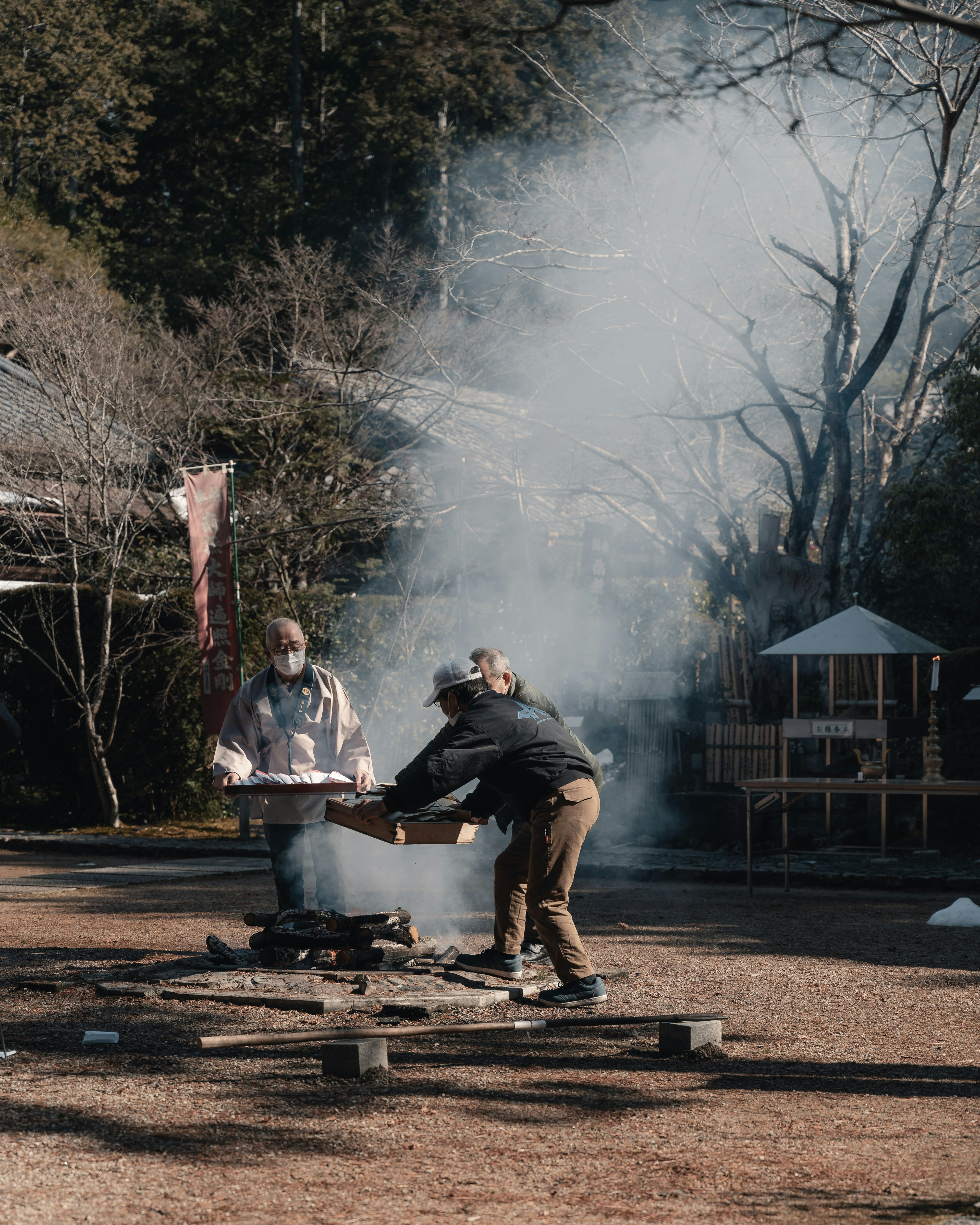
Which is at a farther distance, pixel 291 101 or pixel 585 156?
pixel 291 101

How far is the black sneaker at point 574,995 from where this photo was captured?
5.69 meters

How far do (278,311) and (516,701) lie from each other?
778 inches

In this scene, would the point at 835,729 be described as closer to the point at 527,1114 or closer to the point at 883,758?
the point at 883,758

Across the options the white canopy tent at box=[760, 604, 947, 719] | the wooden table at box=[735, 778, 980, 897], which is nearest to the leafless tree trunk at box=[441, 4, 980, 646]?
the white canopy tent at box=[760, 604, 947, 719]

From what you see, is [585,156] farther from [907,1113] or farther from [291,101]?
[907,1113]

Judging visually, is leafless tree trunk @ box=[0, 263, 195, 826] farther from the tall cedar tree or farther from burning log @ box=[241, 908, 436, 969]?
the tall cedar tree

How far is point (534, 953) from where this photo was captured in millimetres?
6789

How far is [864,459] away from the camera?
20984 millimetres

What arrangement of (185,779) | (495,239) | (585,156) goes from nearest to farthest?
(185,779) → (495,239) → (585,156)

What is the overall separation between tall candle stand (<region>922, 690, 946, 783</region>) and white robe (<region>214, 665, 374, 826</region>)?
6.49 m

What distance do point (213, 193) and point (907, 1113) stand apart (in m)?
32.9

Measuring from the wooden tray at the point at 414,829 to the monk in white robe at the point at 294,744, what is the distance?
590 millimetres

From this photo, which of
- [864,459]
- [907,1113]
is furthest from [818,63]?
[864,459]

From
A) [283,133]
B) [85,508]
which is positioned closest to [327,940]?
[85,508]
